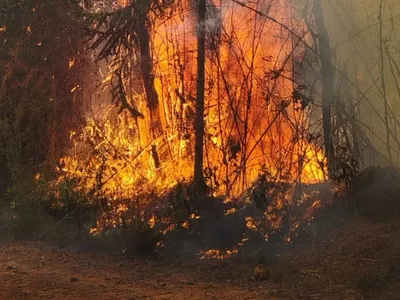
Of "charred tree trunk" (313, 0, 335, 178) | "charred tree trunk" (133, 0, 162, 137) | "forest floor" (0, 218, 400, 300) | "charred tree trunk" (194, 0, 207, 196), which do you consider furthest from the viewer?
"charred tree trunk" (133, 0, 162, 137)

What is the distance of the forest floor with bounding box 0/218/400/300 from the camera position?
564 cm

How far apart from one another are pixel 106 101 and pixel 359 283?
22.8ft

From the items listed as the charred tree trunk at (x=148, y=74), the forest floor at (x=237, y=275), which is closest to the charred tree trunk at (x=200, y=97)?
the charred tree trunk at (x=148, y=74)

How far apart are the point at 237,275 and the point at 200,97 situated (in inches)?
135

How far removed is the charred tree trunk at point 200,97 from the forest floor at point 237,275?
1932mm

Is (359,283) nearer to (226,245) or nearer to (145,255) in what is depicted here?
(226,245)

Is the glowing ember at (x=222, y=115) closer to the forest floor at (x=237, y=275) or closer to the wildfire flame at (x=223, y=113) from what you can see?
the wildfire flame at (x=223, y=113)

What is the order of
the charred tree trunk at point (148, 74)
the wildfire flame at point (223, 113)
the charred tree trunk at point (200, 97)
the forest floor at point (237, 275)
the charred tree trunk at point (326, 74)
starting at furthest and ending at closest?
the charred tree trunk at point (148, 74) < the charred tree trunk at point (200, 97) < the wildfire flame at point (223, 113) < the charred tree trunk at point (326, 74) < the forest floor at point (237, 275)

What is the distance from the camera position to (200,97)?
29.0 ft

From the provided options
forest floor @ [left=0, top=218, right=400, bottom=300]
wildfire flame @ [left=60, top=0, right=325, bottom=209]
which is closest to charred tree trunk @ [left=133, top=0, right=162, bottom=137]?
wildfire flame @ [left=60, top=0, right=325, bottom=209]

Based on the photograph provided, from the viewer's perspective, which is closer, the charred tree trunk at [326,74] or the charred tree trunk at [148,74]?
the charred tree trunk at [326,74]

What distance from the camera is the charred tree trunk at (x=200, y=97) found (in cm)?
880

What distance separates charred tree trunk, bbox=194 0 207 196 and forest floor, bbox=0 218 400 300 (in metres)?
1.93

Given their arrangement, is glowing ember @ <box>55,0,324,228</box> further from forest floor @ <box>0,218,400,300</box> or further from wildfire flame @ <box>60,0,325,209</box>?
forest floor @ <box>0,218,400,300</box>
